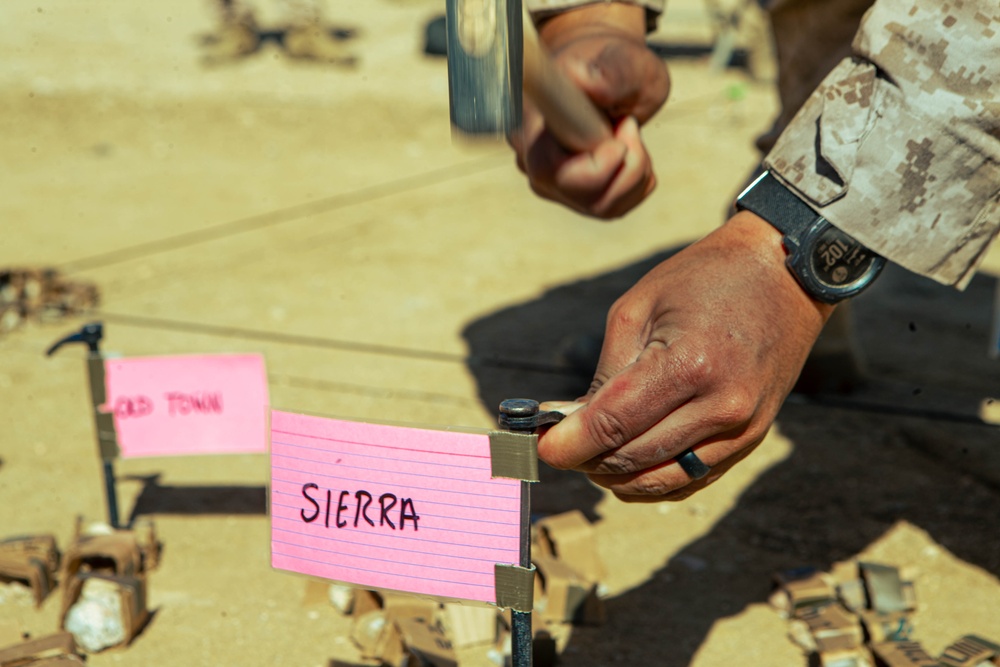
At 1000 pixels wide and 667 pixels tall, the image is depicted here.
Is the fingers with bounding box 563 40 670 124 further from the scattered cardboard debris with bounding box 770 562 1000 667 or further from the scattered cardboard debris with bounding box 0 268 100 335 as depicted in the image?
the scattered cardboard debris with bounding box 0 268 100 335

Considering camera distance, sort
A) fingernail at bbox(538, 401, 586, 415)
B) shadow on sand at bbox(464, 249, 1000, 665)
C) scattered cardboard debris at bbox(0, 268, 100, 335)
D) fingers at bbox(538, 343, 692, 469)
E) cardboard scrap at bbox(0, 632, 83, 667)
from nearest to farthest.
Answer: fingers at bbox(538, 343, 692, 469) < fingernail at bbox(538, 401, 586, 415) < cardboard scrap at bbox(0, 632, 83, 667) < shadow on sand at bbox(464, 249, 1000, 665) < scattered cardboard debris at bbox(0, 268, 100, 335)

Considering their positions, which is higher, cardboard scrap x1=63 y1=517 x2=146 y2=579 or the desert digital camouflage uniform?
the desert digital camouflage uniform

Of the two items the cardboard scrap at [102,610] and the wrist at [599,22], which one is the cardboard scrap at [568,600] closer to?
the cardboard scrap at [102,610]

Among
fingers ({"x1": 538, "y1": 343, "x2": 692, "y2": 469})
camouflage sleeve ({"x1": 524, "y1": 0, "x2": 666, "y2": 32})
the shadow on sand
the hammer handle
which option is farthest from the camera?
camouflage sleeve ({"x1": 524, "y1": 0, "x2": 666, "y2": 32})

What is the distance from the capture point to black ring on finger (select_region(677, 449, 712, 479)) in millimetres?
1280

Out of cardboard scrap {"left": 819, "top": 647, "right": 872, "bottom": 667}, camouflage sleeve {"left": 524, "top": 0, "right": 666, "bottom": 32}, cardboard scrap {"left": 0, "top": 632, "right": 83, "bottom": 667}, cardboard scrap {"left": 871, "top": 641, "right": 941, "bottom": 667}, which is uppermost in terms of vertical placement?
camouflage sleeve {"left": 524, "top": 0, "right": 666, "bottom": 32}

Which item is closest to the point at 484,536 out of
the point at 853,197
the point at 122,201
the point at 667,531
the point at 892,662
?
the point at 853,197

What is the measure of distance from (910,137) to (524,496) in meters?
0.65

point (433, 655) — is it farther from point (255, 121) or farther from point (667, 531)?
point (255, 121)

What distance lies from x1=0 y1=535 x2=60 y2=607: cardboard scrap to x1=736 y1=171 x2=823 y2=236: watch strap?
4.79 ft

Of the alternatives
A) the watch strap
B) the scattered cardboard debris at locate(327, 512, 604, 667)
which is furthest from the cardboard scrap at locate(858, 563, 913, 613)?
the watch strap

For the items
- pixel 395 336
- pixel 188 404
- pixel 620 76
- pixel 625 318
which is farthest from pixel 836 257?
pixel 395 336

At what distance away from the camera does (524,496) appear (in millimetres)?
1311

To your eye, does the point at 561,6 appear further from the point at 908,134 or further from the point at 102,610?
the point at 102,610
